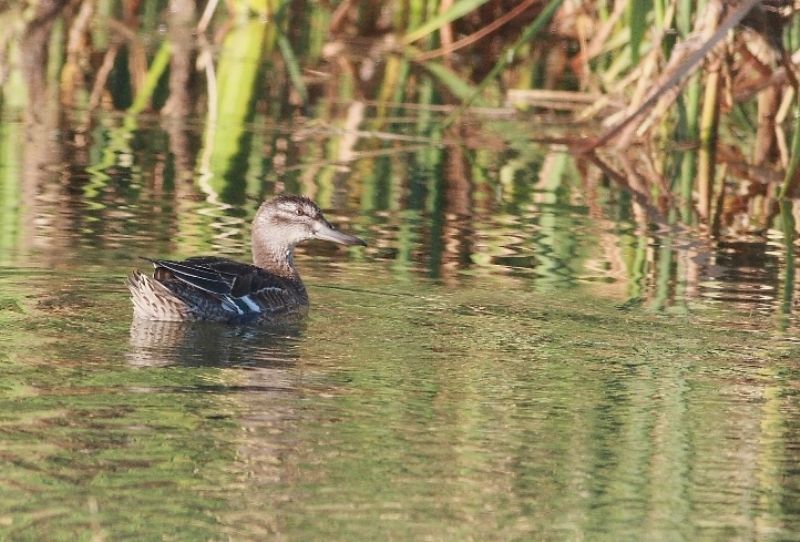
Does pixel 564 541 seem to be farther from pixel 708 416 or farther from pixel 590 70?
pixel 590 70

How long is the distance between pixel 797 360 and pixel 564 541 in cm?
279

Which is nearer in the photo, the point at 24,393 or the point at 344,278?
the point at 24,393

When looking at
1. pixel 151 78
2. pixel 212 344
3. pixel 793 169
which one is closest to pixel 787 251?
pixel 793 169

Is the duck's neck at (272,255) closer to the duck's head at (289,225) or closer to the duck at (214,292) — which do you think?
the duck's head at (289,225)

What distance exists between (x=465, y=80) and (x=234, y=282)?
9.59 meters

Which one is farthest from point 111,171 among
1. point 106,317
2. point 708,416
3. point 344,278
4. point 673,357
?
point 708,416

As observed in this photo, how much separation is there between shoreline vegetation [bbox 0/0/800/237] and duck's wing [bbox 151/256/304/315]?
3371 millimetres

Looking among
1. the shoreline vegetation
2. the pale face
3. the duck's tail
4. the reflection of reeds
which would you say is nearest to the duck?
the duck's tail

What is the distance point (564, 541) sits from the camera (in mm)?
5164

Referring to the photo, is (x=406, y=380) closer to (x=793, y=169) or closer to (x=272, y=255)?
(x=272, y=255)

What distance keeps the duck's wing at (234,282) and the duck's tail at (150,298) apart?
13 centimetres

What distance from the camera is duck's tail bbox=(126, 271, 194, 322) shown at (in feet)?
25.6

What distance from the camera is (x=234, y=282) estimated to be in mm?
8281

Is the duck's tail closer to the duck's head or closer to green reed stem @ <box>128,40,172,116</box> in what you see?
the duck's head
